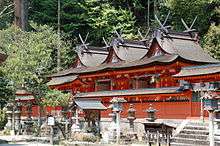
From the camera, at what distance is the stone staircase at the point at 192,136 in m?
24.6

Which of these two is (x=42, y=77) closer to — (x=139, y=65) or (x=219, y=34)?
(x=139, y=65)

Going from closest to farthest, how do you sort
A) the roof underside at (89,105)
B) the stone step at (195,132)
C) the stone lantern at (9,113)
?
1. the stone step at (195,132)
2. the roof underside at (89,105)
3. the stone lantern at (9,113)

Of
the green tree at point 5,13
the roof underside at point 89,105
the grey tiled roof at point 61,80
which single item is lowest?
the roof underside at point 89,105

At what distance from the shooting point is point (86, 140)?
2756 centimetres

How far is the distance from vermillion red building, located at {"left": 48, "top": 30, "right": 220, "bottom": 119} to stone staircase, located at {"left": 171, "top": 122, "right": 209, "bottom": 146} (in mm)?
2099

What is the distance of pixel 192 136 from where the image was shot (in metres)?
25.5

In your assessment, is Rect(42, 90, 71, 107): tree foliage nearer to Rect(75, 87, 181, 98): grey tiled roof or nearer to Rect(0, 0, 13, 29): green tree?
Rect(75, 87, 181, 98): grey tiled roof

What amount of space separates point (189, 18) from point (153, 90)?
54.7 feet

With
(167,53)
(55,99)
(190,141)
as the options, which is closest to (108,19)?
(167,53)

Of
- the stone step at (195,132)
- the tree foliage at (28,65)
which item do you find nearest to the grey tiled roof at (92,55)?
the tree foliage at (28,65)

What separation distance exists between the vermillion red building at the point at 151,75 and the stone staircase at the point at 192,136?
210 cm

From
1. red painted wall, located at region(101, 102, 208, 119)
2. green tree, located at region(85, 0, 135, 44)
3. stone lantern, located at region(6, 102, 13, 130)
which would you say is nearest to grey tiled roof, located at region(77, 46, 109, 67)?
green tree, located at region(85, 0, 135, 44)

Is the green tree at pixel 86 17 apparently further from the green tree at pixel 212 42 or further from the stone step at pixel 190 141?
the stone step at pixel 190 141

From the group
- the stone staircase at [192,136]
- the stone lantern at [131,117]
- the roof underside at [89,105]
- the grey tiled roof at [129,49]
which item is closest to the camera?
the stone staircase at [192,136]
